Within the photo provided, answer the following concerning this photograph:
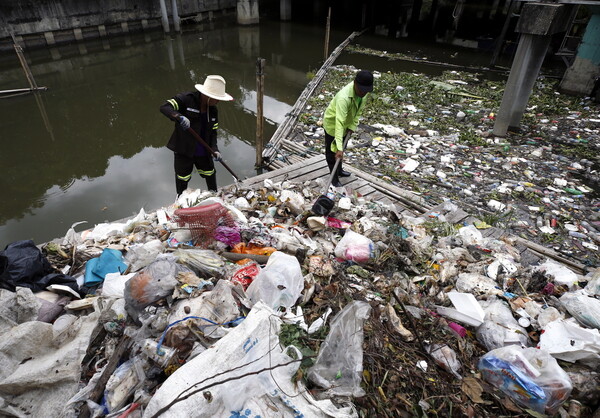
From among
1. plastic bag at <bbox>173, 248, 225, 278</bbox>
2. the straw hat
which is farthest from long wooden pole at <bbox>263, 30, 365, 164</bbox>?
plastic bag at <bbox>173, 248, 225, 278</bbox>

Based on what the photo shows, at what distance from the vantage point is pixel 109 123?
808 centimetres

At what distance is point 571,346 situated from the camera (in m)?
1.90

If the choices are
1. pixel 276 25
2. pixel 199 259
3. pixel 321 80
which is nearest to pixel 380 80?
pixel 321 80

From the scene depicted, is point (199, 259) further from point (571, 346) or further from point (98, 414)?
point (571, 346)

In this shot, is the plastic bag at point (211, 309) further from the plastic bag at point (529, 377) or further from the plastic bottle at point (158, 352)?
the plastic bag at point (529, 377)

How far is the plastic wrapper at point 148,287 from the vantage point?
194 centimetres

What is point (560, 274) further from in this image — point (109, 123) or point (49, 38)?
point (49, 38)

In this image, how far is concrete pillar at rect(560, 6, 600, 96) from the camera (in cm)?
736

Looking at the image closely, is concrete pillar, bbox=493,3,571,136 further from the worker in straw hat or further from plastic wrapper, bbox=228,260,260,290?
plastic wrapper, bbox=228,260,260,290

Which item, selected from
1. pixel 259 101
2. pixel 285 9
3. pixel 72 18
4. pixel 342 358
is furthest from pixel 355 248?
pixel 285 9

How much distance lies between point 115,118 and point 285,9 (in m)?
15.8

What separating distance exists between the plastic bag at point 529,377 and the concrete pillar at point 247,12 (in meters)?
20.8

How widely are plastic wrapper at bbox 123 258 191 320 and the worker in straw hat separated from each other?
1853 mm

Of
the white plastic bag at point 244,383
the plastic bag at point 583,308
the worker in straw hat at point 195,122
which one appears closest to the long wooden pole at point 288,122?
the worker in straw hat at point 195,122
